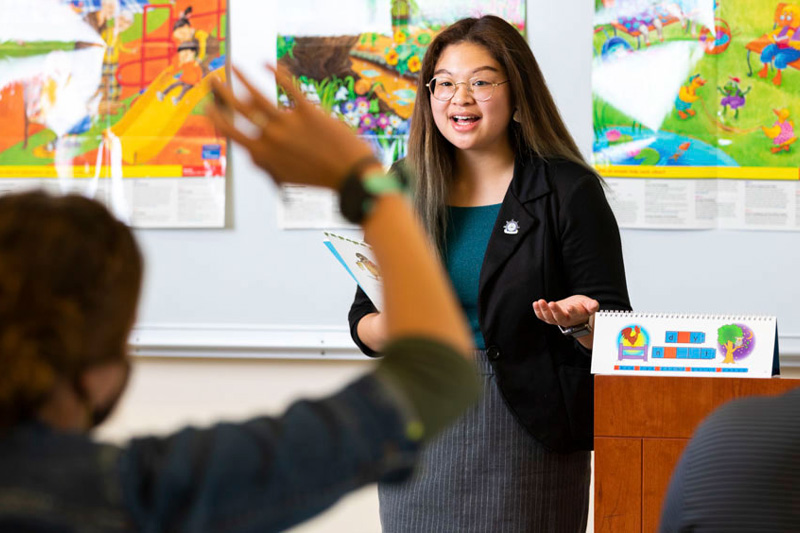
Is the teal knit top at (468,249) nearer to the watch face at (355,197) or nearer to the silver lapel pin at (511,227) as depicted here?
the silver lapel pin at (511,227)

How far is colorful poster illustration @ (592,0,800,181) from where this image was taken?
275 cm

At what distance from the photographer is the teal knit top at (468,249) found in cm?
184

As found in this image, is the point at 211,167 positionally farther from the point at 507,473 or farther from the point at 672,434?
the point at 672,434

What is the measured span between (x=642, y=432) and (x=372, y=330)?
541 mm

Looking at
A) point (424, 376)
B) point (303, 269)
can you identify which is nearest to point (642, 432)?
point (424, 376)

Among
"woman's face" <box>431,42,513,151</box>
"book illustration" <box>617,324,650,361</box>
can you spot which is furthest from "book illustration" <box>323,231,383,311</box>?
"book illustration" <box>617,324,650,361</box>

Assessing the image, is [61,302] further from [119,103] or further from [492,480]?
[119,103]

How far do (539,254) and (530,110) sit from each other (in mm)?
312

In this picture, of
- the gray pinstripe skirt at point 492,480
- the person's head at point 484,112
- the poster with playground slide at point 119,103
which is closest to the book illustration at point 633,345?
the gray pinstripe skirt at point 492,480

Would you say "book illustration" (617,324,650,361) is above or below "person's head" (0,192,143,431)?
below

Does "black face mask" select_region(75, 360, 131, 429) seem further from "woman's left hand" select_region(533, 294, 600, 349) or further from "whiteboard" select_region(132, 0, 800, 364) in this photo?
"whiteboard" select_region(132, 0, 800, 364)

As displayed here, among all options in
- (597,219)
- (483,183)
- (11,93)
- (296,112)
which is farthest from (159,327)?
(296,112)

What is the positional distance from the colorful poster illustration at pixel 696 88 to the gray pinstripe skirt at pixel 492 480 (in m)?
1.25

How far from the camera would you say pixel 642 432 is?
1630 mm
